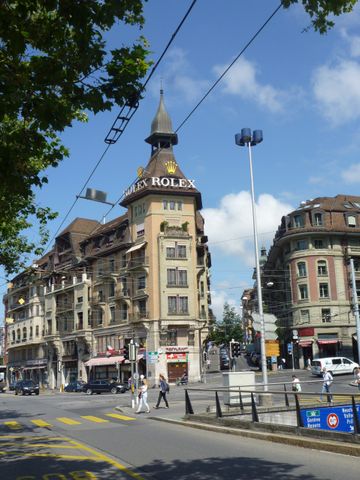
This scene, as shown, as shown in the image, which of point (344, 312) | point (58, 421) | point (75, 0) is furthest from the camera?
point (344, 312)

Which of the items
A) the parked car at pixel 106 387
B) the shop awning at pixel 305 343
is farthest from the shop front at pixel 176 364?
the shop awning at pixel 305 343

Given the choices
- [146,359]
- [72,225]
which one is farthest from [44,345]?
[146,359]

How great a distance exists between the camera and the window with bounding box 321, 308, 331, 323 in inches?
2397

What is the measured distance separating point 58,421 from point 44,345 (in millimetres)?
58610

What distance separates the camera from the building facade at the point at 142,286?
56.0 metres

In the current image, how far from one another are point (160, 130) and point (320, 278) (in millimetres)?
24885

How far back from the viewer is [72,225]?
7606 centimetres

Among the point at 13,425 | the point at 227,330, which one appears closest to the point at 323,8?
the point at 13,425

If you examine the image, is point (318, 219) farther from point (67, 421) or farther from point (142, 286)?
point (67, 421)

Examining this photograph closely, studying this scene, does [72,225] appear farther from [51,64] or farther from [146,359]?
[51,64]

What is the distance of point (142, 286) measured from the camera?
2288 inches

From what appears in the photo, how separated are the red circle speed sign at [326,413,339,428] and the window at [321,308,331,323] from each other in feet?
165

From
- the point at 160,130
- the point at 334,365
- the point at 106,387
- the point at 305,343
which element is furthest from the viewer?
the point at 160,130

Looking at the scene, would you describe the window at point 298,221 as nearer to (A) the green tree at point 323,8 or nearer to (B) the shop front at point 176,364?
(B) the shop front at point 176,364
